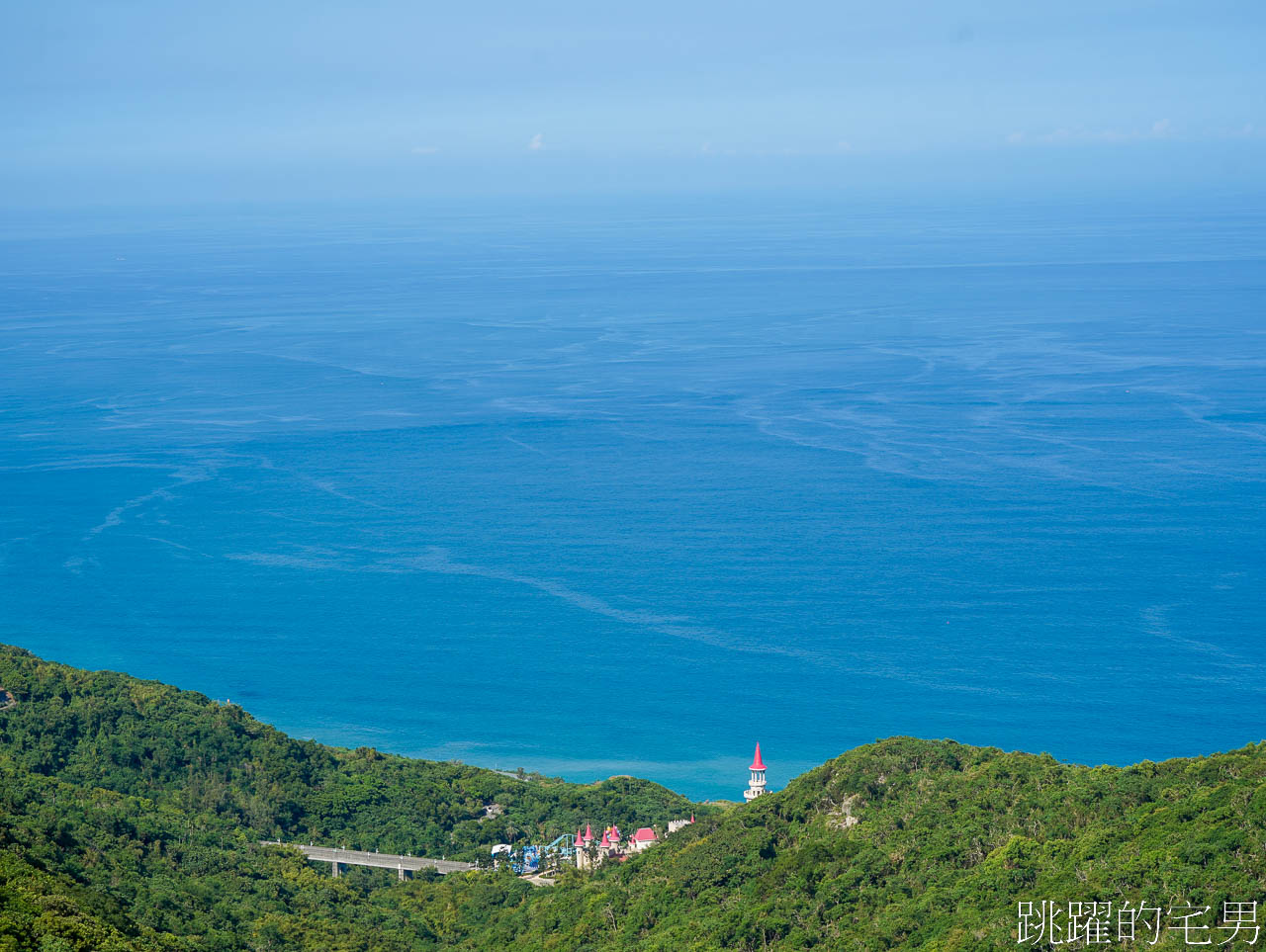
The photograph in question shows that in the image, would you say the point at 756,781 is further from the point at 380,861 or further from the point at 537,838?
the point at 380,861

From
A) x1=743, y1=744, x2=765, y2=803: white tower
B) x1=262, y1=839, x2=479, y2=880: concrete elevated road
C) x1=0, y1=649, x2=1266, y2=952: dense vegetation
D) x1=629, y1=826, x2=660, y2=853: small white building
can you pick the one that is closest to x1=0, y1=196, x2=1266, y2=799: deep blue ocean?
x1=743, y1=744, x2=765, y2=803: white tower

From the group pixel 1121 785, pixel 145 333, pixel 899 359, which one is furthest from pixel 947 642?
pixel 145 333

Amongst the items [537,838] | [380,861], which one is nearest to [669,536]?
[537,838]

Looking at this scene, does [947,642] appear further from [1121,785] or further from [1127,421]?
[1127,421]

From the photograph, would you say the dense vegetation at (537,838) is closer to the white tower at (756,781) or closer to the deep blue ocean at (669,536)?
the white tower at (756,781)

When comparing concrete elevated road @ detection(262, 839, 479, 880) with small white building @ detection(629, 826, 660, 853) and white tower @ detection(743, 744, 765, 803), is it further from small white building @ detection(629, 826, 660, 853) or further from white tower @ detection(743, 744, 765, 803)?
white tower @ detection(743, 744, 765, 803)

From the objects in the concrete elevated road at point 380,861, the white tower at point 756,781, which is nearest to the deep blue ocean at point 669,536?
the white tower at point 756,781
